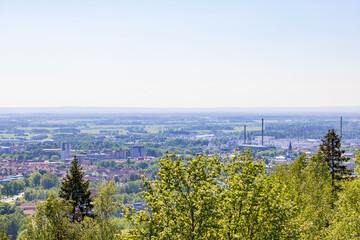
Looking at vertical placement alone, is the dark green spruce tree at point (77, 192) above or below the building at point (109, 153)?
above

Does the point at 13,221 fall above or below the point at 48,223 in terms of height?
below

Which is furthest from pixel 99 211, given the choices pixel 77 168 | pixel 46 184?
pixel 46 184

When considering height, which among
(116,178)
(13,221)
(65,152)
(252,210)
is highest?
(252,210)

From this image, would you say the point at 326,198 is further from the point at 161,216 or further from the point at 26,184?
the point at 26,184

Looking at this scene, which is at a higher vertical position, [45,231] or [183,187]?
[183,187]

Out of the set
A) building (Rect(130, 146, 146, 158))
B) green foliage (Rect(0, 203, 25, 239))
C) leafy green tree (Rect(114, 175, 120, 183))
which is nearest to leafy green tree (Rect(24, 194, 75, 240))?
green foliage (Rect(0, 203, 25, 239))

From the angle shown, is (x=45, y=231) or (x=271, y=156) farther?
(x=271, y=156)

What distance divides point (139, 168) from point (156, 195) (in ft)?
417

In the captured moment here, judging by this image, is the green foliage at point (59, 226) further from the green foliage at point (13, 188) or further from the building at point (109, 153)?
the building at point (109, 153)

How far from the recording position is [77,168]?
24.7m

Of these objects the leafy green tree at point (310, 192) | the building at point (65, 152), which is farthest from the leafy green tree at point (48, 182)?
the leafy green tree at point (310, 192)

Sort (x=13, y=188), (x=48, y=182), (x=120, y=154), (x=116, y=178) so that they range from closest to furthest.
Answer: (x=13, y=188) < (x=48, y=182) < (x=116, y=178) < (x=120, y=154)

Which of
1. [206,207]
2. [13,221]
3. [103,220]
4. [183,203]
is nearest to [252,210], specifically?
[206,207]

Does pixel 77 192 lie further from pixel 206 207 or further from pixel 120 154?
pixel 120 154
